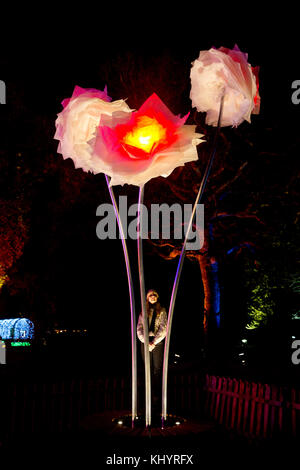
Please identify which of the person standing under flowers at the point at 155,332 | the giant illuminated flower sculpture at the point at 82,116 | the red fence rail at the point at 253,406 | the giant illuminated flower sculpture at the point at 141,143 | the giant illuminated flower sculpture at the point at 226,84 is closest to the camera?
the giant illuminated flower sculpture at the point at 141,143

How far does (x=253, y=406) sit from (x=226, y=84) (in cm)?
498

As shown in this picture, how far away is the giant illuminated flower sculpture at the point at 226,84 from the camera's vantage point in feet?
20.2

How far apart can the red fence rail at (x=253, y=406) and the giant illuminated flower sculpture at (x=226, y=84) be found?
13.2 feet

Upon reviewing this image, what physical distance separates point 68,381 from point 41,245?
11.1 metres

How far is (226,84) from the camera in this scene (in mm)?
6250

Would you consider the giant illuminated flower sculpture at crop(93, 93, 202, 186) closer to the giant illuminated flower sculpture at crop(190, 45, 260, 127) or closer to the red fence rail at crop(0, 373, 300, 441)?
the giant illuminated flower sculpture at crop(190, 45, 260, 127)

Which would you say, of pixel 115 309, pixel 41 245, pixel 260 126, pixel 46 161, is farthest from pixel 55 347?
pixel 260 126

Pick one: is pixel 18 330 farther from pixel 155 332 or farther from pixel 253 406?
pixel 253 406

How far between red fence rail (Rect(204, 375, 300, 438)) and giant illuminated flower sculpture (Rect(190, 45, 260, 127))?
403 cm

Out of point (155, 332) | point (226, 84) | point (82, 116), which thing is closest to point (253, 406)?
point (155, 332)

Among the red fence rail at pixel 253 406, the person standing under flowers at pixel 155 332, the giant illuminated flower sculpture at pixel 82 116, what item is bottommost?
the red fence rail at pixel 253 406

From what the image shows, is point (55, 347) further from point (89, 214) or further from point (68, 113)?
point (68, 113)

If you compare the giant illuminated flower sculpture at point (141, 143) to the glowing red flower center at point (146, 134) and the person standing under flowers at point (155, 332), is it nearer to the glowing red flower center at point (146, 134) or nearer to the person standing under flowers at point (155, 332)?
the glowing red flower center at point (146, 134)

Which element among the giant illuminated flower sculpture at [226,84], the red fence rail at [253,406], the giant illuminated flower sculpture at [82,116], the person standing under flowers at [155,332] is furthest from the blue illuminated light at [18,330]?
the giant illuminated flower sculpture at [226,84]
